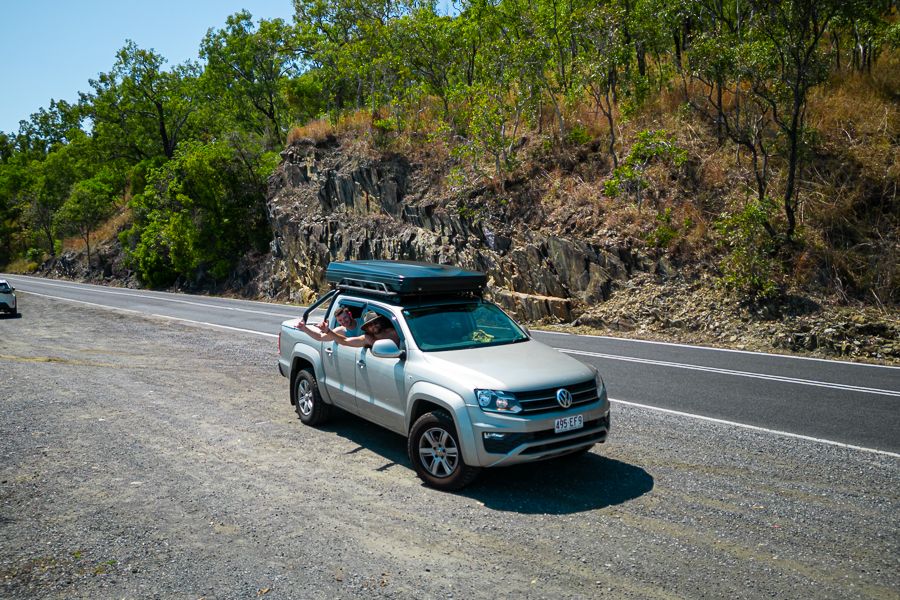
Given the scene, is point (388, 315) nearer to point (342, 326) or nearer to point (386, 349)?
point (386, 349)

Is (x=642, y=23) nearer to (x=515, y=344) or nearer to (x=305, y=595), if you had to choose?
(x=515, y=344)

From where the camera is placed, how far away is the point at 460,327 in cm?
706

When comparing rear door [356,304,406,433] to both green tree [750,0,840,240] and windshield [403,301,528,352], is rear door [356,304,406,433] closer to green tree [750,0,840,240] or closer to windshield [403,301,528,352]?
windshield [403,301,528,352]

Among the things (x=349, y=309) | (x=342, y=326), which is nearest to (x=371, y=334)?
(x=342, y=326)

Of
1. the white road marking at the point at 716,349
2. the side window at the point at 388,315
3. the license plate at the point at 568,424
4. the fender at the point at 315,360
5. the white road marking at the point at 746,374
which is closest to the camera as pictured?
the license plate at the point at 568,424

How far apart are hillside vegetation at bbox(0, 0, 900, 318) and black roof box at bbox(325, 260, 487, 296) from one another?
457 inches

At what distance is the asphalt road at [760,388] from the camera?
812cm

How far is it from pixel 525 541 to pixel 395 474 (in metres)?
1.92

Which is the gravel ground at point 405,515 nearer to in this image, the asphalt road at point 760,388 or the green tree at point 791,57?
the asphalt road at point 760,388

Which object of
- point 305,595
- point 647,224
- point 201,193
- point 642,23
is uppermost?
point 642,23

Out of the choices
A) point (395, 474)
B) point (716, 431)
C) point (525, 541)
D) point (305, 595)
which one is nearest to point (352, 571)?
point (305, 595)

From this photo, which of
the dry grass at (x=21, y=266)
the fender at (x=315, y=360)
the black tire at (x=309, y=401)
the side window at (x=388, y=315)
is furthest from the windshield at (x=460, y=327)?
the dry grass at (x=21, y=266)

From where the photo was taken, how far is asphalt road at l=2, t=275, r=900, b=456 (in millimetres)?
8125

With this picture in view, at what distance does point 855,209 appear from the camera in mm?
17141
